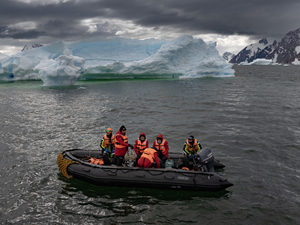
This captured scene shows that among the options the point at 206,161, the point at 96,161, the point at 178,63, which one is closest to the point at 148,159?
the point at 206,161

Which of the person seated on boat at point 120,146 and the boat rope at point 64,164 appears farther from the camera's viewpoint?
the boat rope at point 64,164

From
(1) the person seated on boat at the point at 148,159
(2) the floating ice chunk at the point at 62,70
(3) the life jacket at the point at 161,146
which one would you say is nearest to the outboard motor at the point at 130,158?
(1) the person seated on boat at the point at 148,159

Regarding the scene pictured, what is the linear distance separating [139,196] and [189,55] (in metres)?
40.7

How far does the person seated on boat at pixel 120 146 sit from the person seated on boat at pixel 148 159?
80 cm

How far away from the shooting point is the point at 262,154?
34.1 ft

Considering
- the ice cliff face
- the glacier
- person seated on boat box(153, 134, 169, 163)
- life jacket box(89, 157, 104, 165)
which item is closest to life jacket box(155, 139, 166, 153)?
person seated on boat box(153, 134, 169, 163)

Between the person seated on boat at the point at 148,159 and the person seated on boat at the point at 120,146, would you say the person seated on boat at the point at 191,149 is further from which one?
the person seated on boat at the point at 120,146

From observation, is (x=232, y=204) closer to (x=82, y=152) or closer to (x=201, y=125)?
(x=82, y=152)

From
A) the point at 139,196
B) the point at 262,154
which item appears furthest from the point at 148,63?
the point at 139,196

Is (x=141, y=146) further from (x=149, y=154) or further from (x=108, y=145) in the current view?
(x=108, y=145)

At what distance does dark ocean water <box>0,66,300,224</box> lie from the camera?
260 inches

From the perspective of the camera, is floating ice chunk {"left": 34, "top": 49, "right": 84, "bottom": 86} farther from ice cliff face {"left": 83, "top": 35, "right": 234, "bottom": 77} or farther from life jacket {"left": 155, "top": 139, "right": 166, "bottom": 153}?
life jacket {"left": 155, "top": 139, "right": 166, "bottom": 153}

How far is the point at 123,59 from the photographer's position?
46781mm

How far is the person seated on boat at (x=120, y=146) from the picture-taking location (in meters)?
8.52
